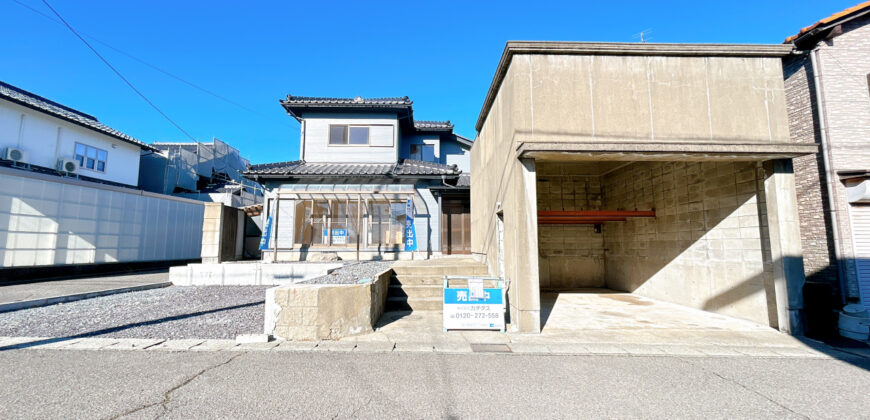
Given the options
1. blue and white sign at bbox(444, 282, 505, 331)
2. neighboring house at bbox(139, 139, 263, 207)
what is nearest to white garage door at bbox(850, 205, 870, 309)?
blue and white sign at bbox(444, 282, 505, 331)

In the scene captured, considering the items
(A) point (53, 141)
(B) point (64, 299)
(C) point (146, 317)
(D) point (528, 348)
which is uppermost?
(A) point (53, 141)

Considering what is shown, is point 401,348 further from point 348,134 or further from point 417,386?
point 348,134

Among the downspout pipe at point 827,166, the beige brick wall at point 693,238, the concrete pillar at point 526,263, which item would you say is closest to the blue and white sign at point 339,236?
the concrete pillar at point 526,263

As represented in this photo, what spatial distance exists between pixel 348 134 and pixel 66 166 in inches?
472

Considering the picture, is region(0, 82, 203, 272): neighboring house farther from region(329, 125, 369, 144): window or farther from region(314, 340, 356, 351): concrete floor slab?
region(314, 340, 356, 351): concrete floor slab

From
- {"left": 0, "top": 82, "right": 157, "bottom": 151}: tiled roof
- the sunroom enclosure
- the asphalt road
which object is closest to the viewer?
the asphalt road

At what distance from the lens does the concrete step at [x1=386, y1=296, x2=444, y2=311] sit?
6.89 metres

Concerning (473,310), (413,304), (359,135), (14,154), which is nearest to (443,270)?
(413,304)

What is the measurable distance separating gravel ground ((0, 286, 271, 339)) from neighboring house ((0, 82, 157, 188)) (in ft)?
34.8

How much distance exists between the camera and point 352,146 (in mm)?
13320

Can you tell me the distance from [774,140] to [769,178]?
2.05ft

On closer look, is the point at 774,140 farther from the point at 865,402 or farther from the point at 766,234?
the point at 865,402

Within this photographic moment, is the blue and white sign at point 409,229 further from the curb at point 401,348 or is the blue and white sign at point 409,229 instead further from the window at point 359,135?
the curb at point 401,348

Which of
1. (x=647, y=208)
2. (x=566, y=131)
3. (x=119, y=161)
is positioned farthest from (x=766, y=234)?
(x=119, y=161)
